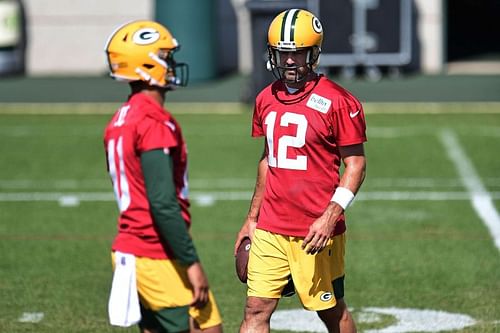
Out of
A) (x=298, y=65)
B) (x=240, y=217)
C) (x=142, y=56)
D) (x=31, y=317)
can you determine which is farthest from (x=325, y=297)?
(x=240, y=217)

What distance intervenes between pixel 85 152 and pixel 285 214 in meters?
9.61

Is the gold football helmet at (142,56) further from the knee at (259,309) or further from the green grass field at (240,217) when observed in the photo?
the green grass field at (240,217)

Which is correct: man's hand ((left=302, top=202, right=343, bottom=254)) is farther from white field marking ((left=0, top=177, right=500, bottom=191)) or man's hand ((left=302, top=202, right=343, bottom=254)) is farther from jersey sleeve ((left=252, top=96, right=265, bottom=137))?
white field marking ((left=0, top=177, right=500, bottom=191))

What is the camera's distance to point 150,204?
542 centimetres

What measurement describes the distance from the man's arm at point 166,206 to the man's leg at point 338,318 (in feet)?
4.25

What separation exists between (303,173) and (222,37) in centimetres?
1827

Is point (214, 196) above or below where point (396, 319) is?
below

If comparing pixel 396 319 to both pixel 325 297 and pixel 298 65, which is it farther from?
pixel 298 65

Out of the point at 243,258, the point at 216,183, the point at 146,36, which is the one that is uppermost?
the point at 146,36

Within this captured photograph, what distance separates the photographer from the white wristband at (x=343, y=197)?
6.26 metres

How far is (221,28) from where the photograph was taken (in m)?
24.4

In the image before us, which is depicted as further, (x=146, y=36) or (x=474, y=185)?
(x=474, y=185)

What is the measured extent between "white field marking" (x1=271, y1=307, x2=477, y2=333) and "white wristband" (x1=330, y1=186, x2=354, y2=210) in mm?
1905

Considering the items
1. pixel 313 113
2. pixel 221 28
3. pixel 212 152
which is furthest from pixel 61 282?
pixel 221 28
